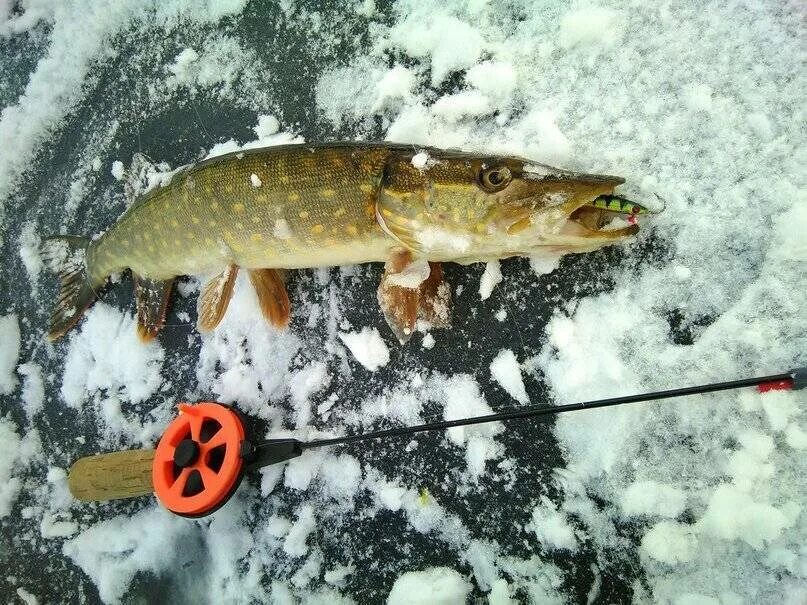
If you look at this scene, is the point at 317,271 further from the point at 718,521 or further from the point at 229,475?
the point at 718,521

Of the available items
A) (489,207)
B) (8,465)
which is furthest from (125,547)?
(489,207)

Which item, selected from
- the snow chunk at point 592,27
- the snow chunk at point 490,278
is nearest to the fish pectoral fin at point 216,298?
the snow chunk at point 490,278

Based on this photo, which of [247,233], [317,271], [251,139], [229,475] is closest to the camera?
[229,475]

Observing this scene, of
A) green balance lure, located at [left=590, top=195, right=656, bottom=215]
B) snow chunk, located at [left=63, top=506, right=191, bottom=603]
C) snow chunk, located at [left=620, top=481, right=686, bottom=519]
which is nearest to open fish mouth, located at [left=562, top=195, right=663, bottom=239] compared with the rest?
green balance lure, located at [left=590, top=195, right=656, bottom=215]

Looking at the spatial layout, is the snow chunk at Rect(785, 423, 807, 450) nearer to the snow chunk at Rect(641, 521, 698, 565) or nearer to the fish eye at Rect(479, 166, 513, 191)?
the snow chunk at Rect(641, 521, 698, 565)

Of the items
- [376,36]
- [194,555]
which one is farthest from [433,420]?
[376,36]
